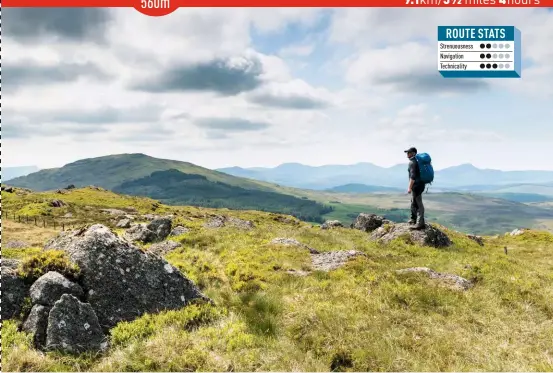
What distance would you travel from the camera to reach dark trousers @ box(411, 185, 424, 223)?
2628 centimetres

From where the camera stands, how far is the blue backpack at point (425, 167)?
25.0m

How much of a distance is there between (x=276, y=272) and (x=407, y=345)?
7.84 meters

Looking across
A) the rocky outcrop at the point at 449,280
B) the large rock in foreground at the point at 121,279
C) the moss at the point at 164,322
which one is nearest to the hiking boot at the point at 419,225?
the rocky outcrop at the point at 449,280

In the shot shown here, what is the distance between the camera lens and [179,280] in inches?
482

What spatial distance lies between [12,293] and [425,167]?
23.2 m

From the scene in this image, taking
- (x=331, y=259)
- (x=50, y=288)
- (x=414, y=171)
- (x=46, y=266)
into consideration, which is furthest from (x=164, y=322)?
(x=414, y=171)

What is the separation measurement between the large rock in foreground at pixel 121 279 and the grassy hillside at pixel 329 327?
0.54m

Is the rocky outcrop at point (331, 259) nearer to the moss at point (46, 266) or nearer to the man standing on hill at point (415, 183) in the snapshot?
the man standing on hill at point (415, 183)

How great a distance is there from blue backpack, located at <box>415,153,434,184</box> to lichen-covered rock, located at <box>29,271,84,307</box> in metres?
21.8

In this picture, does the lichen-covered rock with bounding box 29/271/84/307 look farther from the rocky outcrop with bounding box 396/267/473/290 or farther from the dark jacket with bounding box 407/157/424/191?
the dark jacket with bounding box 407/157/424/191

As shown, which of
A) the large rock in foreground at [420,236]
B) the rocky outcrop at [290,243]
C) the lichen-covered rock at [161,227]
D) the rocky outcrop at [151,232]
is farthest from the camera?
the lichen-covered rock at [161,227]

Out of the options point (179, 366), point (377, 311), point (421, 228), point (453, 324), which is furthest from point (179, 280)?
point (421, 228)

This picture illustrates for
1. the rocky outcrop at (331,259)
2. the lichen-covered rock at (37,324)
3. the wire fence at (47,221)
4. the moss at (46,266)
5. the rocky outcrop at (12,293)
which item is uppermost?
the moss at (46,266)

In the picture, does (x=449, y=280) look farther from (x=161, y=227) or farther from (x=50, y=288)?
(x=161, y=227)
